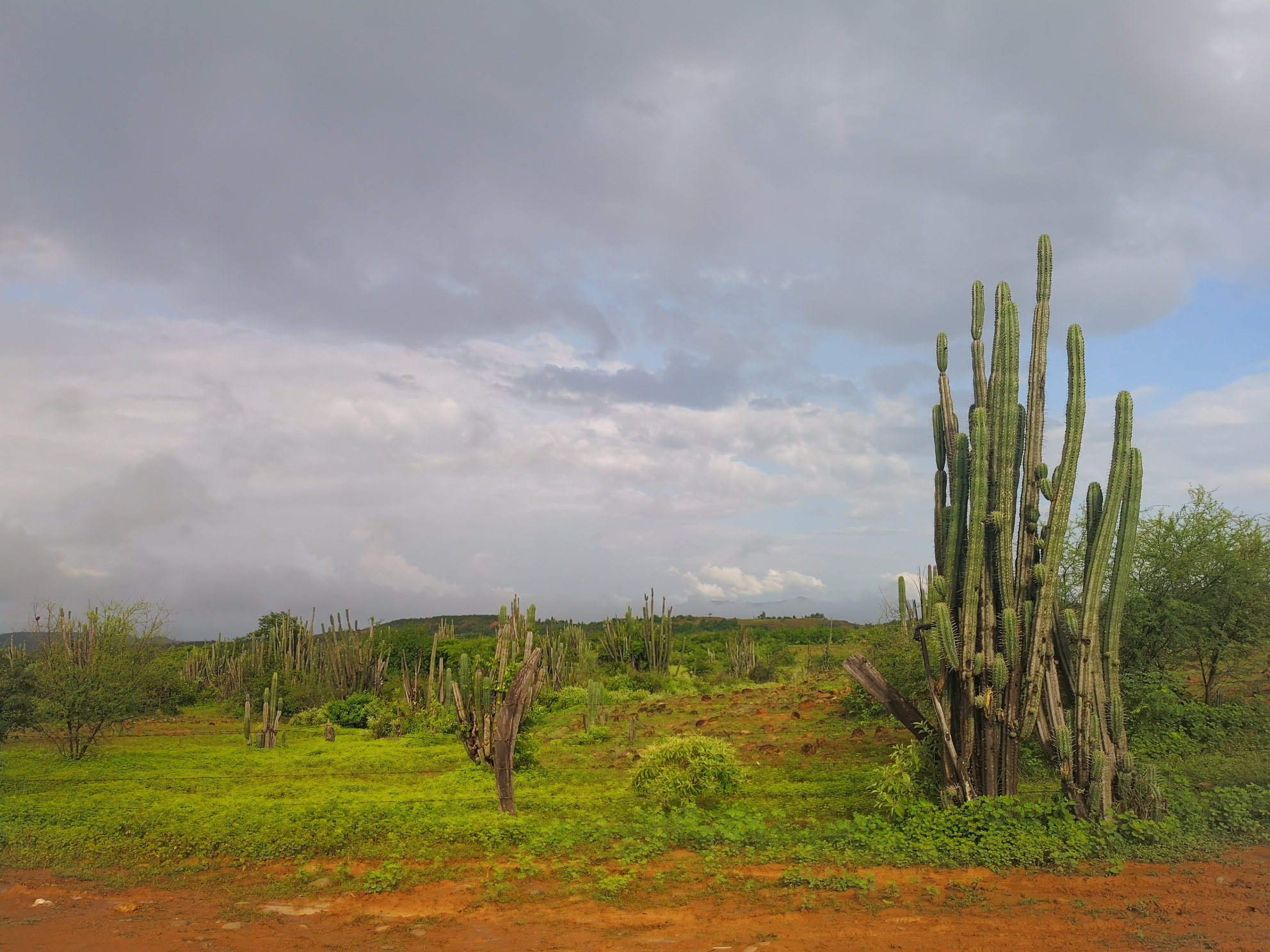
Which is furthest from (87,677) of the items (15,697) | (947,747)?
(947,747)

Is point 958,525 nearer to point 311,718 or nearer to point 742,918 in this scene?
point 742,918

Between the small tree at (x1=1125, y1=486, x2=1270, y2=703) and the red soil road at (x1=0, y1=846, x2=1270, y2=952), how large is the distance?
760 centimetres

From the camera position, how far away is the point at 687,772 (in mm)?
12828

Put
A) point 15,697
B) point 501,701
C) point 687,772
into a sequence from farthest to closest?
point 15,697
point 501,701
point 687,772

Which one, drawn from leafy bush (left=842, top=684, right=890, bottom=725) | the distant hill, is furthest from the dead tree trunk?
the distant hill

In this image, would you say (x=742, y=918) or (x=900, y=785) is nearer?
(x=742, y=918)

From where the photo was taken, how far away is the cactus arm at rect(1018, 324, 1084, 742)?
33.4 ft

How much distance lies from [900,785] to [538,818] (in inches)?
202

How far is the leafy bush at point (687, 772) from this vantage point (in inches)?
496

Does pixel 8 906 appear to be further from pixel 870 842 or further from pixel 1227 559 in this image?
pixel 1227 559

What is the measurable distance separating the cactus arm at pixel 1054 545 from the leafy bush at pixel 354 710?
2147 centimetres

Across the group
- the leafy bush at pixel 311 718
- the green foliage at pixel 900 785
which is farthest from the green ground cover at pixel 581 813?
the leafy bush at pixel 311 718

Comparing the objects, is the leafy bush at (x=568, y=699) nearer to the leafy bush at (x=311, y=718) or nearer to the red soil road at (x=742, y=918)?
the leafy bush at (x=311, y=718)

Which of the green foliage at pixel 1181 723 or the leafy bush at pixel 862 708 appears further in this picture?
the leafy bush at pixel 862 708
